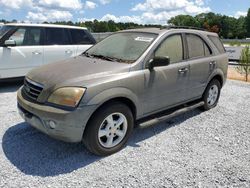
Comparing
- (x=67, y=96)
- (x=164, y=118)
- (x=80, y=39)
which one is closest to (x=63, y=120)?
(x=67, y=96)

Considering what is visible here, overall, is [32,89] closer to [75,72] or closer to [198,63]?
[75,72]

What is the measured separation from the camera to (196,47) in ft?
15.9

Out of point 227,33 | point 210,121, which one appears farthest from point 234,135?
point 227,33

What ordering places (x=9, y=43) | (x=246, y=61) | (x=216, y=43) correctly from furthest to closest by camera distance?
1. (x=246, y=61)
2. (x=9, y=43)
3. (x=216, y=43)

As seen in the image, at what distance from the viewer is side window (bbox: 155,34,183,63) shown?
4.09 meters

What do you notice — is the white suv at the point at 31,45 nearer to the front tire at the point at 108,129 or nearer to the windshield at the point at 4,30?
the windshield at the point at 4,30

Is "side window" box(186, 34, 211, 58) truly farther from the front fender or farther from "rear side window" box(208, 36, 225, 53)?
the front fender

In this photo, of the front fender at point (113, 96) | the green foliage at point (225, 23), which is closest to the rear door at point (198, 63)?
the front fender at point (113, 96)

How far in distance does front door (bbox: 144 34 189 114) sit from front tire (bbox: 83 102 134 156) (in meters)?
0.46

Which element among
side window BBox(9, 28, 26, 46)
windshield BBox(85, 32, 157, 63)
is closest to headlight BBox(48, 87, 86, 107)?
windshield BBox(85, 32, 157, 63)

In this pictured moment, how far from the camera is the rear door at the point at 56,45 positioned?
711cm

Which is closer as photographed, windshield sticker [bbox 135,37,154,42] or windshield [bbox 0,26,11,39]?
windshield sticker [bbox 135,37,154,42]

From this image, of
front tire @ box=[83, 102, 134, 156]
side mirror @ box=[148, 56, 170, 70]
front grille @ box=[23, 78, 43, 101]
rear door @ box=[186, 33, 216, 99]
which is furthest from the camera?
rear door @ box=[186, 33, 216, 99]

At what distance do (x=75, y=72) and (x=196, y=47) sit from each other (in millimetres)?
2494
